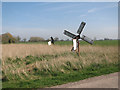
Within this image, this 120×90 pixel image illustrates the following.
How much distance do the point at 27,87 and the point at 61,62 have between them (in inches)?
132

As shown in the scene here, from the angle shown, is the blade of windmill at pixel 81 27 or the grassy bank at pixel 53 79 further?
the blade of windmill at pixel 81 27

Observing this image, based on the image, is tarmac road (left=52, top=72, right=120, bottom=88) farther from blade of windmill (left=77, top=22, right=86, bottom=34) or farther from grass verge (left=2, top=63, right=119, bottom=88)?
blade of windmill (left=77, top=22, right=86, bottom=34)

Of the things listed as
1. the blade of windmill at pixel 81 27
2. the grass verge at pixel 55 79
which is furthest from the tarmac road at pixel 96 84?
the blade of windmill at pixel 81 27

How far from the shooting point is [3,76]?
627 centimetres

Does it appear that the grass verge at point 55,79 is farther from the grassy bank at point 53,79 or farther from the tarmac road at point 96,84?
the tarmac road at point 96,84

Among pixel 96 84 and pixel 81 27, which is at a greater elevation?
pixel 81 27

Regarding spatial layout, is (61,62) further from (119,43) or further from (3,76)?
(119,43)

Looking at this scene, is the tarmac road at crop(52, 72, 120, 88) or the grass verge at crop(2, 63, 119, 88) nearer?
the tarmac road at crop(52, 72, 120, 88)

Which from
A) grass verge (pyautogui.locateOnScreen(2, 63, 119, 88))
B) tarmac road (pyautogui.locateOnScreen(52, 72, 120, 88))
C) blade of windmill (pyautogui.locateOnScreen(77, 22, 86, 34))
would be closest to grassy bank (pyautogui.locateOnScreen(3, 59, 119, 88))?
grass verge (pyautogui.locateOnScreen(2, 63, 119, 88))

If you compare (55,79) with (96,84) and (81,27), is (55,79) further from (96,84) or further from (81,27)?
(81,27)

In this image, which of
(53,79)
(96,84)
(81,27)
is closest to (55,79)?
(53,79)

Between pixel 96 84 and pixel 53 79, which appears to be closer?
pixel 96 84

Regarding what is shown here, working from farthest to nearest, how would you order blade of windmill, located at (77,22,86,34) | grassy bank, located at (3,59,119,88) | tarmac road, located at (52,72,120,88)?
blade of windmill, located at (77,22,86,34), grassy bank, located at (3,59,119,88), tarmac road, located at (52,72,120,88)

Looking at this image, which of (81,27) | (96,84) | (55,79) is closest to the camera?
(96,84)
